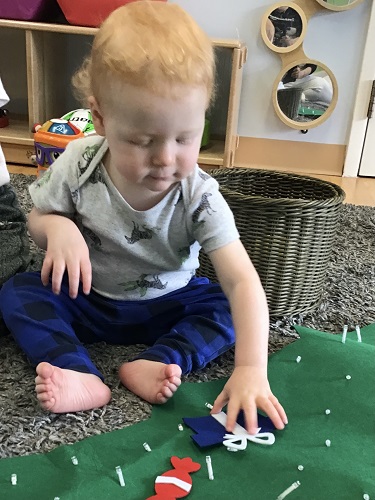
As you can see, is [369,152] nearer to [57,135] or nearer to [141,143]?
[57,135]

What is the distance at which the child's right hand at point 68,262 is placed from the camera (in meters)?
0.71

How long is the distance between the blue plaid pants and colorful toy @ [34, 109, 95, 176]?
2.44ft

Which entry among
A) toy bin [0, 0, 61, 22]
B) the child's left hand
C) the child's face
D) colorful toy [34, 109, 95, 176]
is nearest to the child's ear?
the child's face

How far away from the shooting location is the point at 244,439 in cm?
67

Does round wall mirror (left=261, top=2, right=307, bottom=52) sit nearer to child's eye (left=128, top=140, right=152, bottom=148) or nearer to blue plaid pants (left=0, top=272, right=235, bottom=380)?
blue plaid pants (left=0, top=272, right=235, bottom=380)

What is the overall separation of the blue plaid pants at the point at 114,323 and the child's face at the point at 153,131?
Answer: 22cm

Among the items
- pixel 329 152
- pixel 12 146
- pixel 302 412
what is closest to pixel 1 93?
pixel 302 412

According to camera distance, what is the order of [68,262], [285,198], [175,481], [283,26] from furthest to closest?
[283,26] < [285,198] < [68,262] < [175,481]

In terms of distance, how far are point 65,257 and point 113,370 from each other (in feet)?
0.63

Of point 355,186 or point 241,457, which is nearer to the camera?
point 241,457

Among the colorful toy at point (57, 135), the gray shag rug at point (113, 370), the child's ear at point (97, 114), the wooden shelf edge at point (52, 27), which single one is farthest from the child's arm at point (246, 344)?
the wooden shelf edge at point (52, 27)

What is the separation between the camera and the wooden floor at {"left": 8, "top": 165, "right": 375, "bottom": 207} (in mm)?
1764

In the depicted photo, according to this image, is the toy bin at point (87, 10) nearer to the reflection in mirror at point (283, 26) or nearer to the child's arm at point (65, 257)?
the reflection in mirror at point (283, 26)

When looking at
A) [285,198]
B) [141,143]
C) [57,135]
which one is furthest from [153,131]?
[57,135]
